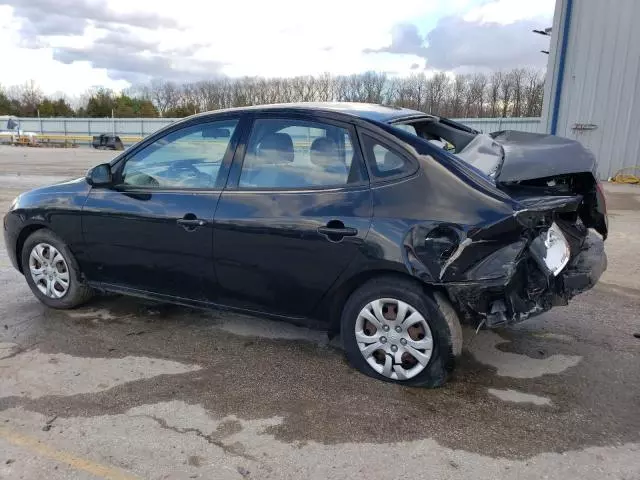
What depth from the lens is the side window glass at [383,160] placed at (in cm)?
332

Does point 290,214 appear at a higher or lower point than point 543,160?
lower

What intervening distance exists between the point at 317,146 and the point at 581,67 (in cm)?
1211

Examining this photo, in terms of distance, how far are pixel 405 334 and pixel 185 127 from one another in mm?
2210

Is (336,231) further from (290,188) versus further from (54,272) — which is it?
(54,272)

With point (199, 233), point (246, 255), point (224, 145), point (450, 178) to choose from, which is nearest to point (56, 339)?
point (199, 233)

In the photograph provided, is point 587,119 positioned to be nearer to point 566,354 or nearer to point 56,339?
point 566,354

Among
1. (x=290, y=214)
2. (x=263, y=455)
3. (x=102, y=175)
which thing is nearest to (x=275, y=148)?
(x=290, y=214)

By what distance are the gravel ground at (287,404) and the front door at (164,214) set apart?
0.49 m

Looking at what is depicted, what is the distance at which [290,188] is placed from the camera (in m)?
3.57

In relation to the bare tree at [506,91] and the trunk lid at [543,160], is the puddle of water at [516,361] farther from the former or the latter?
the bare tree at [506,91]

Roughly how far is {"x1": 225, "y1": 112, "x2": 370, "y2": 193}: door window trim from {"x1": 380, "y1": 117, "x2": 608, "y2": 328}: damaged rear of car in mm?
306

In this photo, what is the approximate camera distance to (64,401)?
3.26m

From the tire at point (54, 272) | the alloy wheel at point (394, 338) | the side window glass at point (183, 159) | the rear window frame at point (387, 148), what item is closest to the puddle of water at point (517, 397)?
the alloy wheel at point (394, 338)

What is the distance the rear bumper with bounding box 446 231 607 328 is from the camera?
10.3ft
